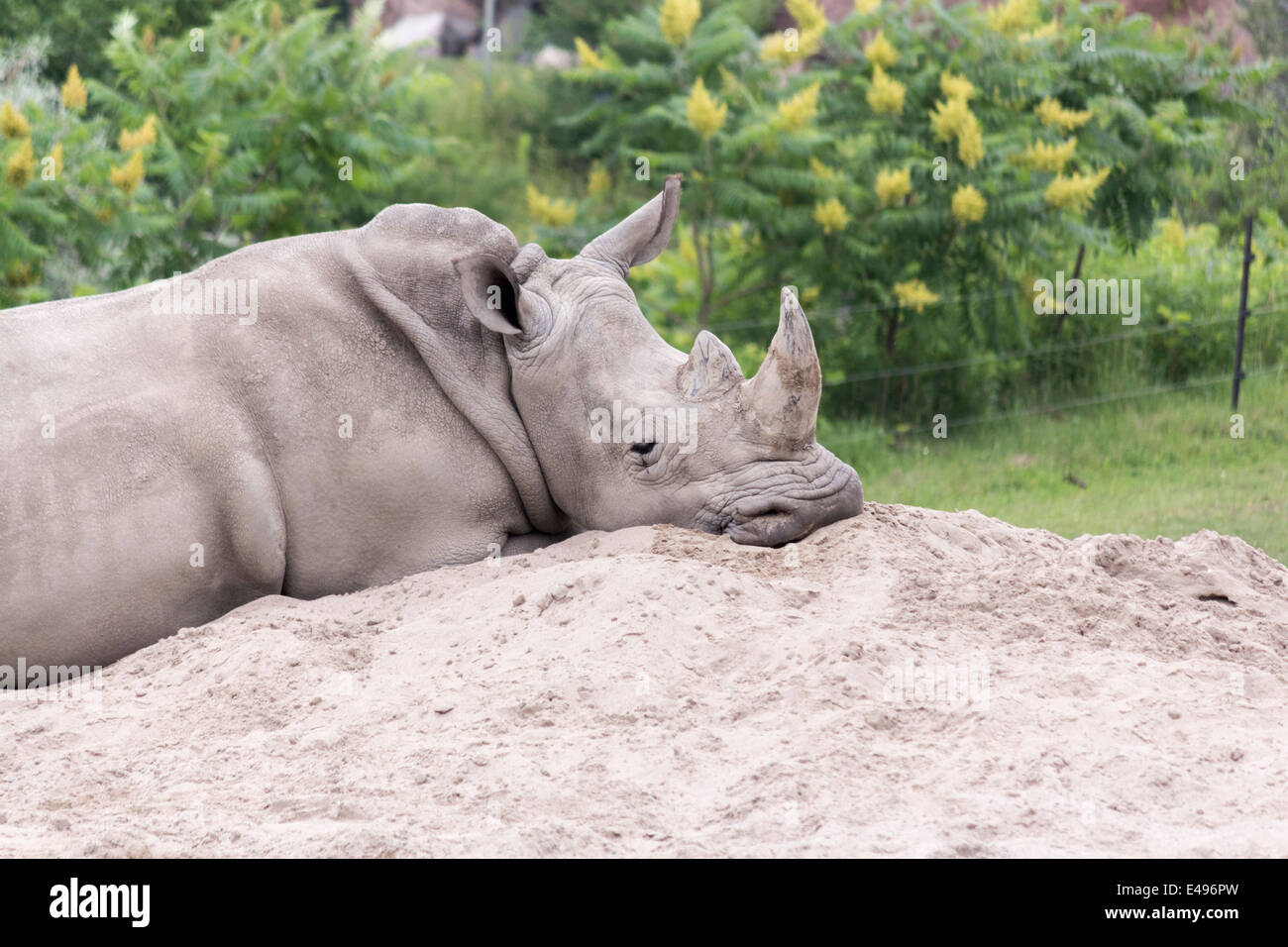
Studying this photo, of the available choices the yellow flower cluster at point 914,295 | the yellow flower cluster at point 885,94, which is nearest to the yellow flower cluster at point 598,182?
the yellow flower cluster at point 885,94

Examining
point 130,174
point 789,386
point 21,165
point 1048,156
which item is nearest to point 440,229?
point 789,386

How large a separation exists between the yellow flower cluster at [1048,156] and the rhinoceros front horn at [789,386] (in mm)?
6102

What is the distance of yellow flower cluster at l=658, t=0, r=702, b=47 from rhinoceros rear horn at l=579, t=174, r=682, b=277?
5.38 meters

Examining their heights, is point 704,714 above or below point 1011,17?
below

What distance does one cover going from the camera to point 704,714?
404 cm

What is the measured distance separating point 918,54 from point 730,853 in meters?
9.32

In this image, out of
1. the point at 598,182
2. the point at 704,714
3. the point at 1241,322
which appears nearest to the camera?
the point at 704,714

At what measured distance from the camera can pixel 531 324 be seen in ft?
18.4

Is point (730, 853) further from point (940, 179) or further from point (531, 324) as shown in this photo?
point (940, 179)

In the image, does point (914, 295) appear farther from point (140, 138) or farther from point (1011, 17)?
point (140, 138)

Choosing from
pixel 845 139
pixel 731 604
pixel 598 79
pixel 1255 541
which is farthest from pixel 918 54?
pixel 731 604

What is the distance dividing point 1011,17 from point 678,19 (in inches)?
91.6

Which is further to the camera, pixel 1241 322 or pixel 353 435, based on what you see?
pixel 1241 322

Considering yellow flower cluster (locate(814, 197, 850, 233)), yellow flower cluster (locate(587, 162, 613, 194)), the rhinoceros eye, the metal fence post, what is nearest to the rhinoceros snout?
the rhinoceros eye
